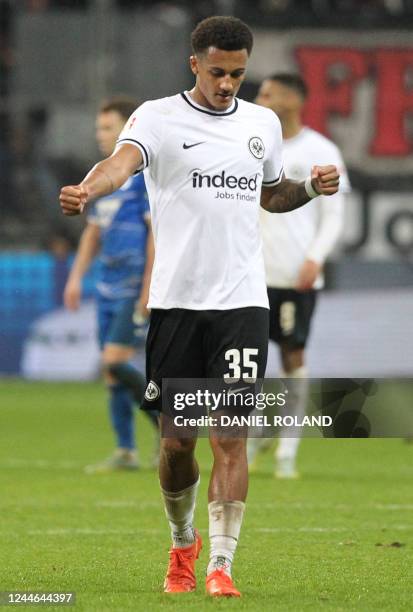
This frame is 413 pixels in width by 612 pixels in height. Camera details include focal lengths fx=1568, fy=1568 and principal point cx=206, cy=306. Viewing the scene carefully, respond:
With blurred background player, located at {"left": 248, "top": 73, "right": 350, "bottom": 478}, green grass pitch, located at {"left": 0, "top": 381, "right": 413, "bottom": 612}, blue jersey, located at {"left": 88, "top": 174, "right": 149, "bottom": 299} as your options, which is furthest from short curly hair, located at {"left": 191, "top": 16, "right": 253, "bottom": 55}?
blue jersey, located at {"left": 88, "top": 174, "right": 149, "bottom": 299}

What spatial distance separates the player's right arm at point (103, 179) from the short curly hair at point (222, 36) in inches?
18.8

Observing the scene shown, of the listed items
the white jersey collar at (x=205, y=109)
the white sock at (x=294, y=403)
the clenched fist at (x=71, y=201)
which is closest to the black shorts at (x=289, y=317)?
the white sock at (x=294, y=403)

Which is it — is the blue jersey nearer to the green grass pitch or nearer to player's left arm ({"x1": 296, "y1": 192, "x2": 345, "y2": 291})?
player's left arm ({"x1": 296, "y1": 192, "x2": 345, "y2": 291})

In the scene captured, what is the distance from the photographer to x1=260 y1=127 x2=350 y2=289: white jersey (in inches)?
403

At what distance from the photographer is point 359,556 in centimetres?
686

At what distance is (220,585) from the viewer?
18.4 ft

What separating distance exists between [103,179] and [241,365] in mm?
Result: 886

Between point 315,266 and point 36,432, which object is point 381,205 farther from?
point 315,266

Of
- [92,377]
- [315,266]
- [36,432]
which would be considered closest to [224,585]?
[315,266]

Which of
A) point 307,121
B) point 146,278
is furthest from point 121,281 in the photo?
point 307,121

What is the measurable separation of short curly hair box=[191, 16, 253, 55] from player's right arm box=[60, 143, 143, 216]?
48cm

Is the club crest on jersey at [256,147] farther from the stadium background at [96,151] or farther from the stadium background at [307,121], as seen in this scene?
the stadium background at [307,121]

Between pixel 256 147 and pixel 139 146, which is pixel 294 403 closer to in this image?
pixel 256 147

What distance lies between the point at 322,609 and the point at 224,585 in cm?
41
